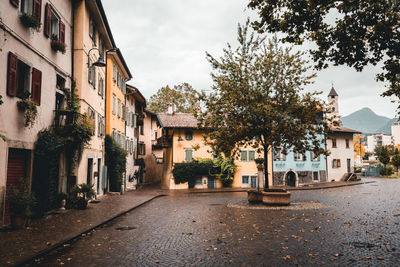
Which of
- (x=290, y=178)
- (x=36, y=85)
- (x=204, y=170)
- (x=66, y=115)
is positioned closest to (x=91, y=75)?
(x=66, y=115)

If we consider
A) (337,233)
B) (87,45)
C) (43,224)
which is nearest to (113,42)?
(87,45)

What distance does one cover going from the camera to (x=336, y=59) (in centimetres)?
841

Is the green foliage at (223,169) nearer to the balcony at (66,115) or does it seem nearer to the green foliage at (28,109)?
the balcony at (66,115)

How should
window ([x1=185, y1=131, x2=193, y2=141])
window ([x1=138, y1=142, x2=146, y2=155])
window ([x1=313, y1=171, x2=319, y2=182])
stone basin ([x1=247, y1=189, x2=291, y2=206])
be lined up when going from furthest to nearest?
window ([x1=138, y1=142, x2=146, y2=155]), window ([x1=313, y1=171, x2=319, y2=182]), window ([x1=185, y1=131, x2=193, y2=141]), stone basin ([x1=247, y1=189, x2=291, y2=206])

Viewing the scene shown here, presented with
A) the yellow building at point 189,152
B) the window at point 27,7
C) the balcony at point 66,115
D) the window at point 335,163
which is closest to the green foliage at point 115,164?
the yellow building at point 189,152

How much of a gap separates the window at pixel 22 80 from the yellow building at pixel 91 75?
4015 mm

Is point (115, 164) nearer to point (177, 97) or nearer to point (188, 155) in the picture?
point (188, 155)

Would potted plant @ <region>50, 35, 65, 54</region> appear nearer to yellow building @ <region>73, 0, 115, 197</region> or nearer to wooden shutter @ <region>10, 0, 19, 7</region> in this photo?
yellow building @ <region>73, 0, 115, 197</region>

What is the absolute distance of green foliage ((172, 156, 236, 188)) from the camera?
105 feet

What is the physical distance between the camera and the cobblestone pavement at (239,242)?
654 centimetres

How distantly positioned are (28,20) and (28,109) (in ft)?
10.0

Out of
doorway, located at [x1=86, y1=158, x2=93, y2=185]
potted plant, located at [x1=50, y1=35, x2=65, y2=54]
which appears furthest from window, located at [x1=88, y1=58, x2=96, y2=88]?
doorway, located at [x1=86, y1=158, x2=93, y2=185]

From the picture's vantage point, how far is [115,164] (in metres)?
24.5

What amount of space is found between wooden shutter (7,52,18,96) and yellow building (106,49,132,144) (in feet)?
40.3
